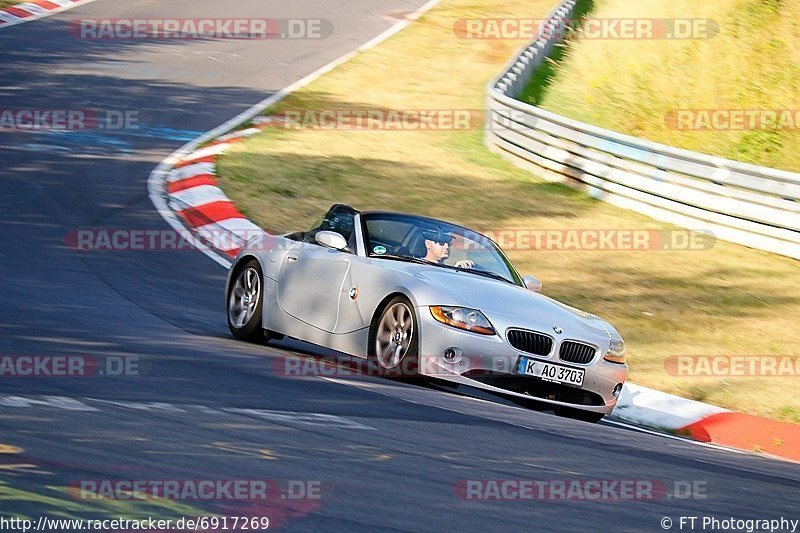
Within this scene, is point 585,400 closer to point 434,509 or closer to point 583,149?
point 434,509

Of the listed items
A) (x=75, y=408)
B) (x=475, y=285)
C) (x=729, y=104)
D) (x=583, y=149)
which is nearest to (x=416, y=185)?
(x=583, y=149)

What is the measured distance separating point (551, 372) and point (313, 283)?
2144mm

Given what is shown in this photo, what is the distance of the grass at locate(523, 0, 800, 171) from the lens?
23.8m

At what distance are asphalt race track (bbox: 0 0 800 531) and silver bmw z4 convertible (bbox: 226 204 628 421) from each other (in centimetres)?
27

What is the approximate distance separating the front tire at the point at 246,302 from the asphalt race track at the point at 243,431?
0.66ft

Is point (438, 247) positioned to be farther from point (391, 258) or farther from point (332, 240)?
point (332, 240)

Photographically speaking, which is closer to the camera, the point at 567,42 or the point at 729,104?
the point at 729,104

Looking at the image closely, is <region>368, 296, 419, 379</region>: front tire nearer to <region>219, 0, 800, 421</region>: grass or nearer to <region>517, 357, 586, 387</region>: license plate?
<region>517, 357, 586, 387</region>: license plate

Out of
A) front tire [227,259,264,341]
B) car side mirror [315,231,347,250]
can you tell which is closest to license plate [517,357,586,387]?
car side mirror [315,231,347,250]

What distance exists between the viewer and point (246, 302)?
1101 cm

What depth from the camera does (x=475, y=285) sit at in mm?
9523

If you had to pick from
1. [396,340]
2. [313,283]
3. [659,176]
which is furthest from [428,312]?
[659,176]

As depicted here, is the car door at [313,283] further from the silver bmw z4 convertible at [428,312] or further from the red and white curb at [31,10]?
the red and white curb at [31,10]

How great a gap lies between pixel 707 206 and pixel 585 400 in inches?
359
